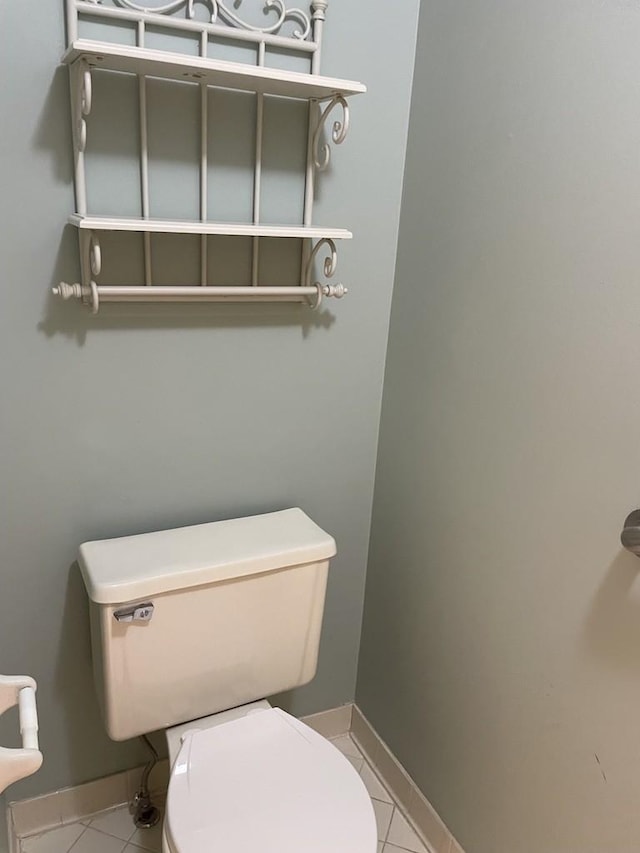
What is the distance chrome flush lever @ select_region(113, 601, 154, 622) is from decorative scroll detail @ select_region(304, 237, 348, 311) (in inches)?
27.6

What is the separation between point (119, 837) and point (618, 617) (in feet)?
4.07

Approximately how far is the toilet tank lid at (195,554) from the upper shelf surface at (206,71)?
34.2 inches

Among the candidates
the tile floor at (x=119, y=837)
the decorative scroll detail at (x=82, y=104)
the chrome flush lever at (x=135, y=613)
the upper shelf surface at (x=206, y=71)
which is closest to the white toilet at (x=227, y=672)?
the chrome flush lever at (x=135, y=613)

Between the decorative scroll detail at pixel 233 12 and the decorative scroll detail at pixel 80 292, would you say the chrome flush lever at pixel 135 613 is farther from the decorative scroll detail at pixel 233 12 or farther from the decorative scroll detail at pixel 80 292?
the decorative scroll detail at pixel 233 12

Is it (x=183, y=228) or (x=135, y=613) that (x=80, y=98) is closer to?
(x=183, y=228)

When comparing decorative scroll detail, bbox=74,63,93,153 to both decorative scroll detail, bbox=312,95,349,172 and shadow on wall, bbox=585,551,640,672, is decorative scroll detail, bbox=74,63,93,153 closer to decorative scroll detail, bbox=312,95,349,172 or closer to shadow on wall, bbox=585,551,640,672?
decorative scroll detail, bbox=312,95,349,172

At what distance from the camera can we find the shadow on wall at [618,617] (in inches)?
41.6

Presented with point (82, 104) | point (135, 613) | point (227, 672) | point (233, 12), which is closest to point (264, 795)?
point (227, 672)

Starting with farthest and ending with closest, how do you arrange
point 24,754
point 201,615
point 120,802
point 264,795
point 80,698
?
point 120,802 → point 80,698 → point 201,615 → point 264,795 → point 24,754

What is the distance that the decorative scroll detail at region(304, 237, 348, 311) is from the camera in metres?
1.41

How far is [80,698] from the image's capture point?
1.54 meters

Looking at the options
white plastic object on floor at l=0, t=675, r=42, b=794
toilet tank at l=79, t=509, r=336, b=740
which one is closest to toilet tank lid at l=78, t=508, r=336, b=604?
toilet tank at l=79, t=509, r=336, b=740

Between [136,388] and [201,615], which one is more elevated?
[136,388]

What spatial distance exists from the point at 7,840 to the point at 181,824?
0.50 metres
